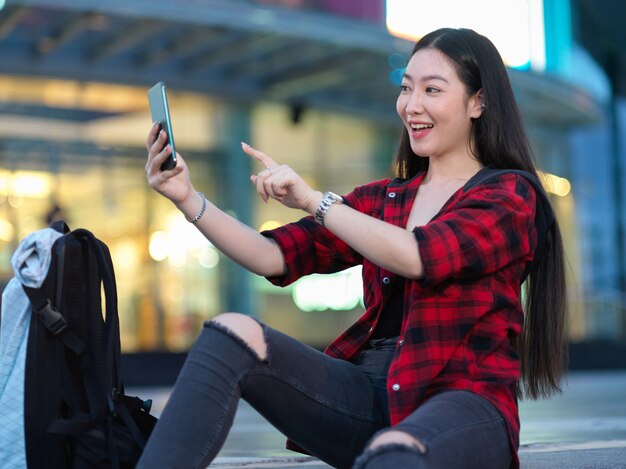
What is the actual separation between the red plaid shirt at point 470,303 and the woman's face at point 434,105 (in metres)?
0.23

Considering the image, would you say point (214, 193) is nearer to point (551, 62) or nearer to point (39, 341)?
point (551, 62)

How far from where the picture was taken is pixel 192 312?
56.2ft

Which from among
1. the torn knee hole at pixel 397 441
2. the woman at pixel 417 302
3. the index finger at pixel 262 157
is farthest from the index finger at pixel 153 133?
the torn knee hole at pixel 397 441

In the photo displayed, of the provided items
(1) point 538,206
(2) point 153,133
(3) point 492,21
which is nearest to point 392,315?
(1) point 538,206

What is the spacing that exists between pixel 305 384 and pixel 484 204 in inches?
24.2

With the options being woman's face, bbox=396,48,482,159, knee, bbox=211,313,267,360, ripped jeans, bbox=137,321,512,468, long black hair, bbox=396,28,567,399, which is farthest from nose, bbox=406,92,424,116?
knee, bbox=211,313,267,360

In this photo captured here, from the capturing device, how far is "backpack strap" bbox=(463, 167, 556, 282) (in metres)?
2.69

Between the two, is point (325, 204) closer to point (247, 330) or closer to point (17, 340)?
point (247, 330)

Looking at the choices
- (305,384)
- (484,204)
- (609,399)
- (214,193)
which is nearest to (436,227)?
(484,204)

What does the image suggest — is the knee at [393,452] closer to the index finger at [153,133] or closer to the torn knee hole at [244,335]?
the torn knee hole at [244,335]

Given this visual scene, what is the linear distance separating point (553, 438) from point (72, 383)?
110 inches

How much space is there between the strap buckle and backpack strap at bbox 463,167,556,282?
3.52ft

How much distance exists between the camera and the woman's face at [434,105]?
9.11 feet

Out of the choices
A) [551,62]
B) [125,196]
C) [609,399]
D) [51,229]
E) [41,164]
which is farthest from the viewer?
[551,62]
